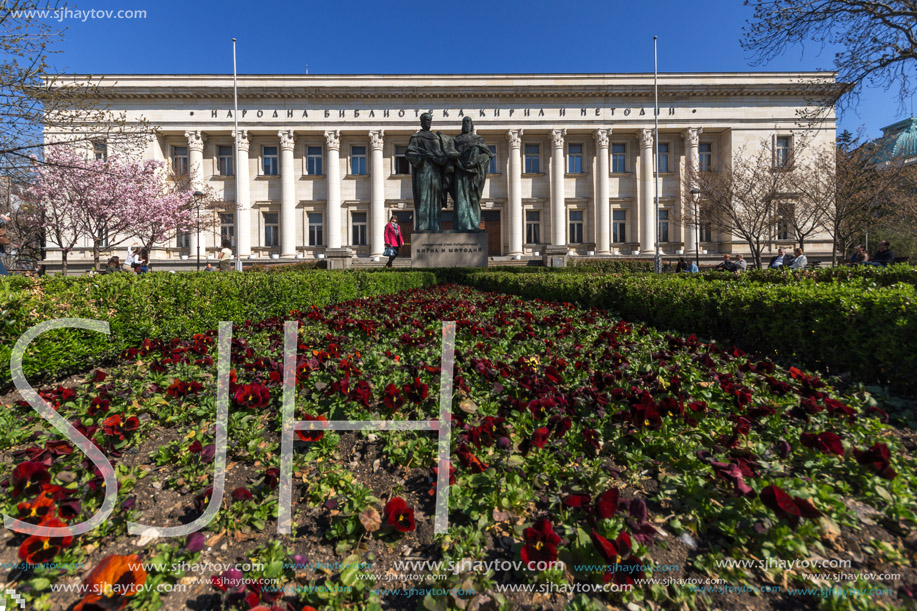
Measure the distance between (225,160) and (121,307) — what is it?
32.5 meters

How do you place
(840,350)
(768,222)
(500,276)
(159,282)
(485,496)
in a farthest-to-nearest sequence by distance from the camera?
(768,222) < (500,276) < (159,282) < (840,350) < (485,496)

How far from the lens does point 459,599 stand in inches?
54.0

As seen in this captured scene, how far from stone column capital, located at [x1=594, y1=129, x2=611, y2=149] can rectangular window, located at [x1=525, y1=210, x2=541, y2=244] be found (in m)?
6.60

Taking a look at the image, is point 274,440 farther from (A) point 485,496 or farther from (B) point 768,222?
(B) point 768,222

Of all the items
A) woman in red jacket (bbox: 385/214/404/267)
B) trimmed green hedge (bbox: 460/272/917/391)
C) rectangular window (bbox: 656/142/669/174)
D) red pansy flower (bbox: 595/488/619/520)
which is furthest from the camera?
rectangular window (bbox: 656/142/669/174)

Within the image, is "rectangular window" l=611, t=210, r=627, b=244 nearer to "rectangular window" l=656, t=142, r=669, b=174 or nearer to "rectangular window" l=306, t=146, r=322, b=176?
"rectangular window" l=656, t=142, r=669, b=174

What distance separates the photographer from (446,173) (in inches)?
580

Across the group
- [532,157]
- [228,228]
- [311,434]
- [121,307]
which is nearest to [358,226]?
[228,228]

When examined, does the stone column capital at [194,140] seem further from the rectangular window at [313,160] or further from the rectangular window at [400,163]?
the rectangular window at [400,163]

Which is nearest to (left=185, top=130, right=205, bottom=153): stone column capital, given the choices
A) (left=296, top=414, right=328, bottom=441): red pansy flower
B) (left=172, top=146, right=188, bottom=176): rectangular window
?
(left=172, top=146, right=188, bottom=176): rectangular window

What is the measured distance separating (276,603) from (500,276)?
30.6ft

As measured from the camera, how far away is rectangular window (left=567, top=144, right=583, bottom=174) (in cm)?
3269

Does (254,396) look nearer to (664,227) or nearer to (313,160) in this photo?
(313,160)

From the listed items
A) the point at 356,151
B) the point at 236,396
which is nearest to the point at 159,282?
the point at 236,396
